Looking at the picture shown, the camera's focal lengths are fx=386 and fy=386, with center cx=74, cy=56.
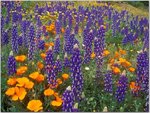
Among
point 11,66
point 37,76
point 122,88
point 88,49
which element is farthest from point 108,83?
point 11,66

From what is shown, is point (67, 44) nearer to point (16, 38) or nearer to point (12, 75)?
point (16, 38)

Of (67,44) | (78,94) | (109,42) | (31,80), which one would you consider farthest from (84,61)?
(109,42)

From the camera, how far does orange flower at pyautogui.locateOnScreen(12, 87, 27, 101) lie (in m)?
4.96

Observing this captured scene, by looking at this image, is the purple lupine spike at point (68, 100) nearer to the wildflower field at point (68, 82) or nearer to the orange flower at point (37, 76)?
the wildflower field at point (68, 82)

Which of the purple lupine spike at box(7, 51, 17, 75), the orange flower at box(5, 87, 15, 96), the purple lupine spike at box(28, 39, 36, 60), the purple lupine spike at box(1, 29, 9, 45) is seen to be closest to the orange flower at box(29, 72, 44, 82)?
the purple lupine spike at box(7, 51, 17, 75)

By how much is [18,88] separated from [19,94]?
9 centimetres

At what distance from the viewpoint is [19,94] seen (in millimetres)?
5039

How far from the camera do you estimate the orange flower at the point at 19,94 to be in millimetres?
4961

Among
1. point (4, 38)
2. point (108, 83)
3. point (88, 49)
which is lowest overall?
point (108, 83)

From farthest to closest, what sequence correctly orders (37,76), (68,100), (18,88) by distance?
(37,76), (18,88), (68,100)

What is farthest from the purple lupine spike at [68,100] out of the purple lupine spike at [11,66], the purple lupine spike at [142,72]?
the purple lupine spike at [142,72]

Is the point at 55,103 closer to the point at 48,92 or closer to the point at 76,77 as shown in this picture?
the point at 48,92

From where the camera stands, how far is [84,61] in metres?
6.52

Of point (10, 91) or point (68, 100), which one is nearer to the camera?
point (68, 100)
